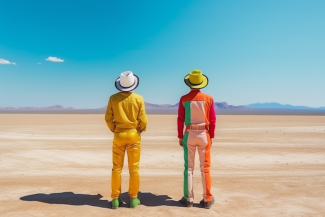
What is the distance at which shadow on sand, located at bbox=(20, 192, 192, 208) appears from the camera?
19.3ft

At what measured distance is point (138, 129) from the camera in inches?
226

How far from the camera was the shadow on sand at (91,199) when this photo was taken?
5.87 m

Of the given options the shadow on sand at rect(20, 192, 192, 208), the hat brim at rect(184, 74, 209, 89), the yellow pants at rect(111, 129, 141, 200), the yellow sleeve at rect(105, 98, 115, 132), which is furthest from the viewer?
the shadow on sand at rect(20, 192, 192, 208)

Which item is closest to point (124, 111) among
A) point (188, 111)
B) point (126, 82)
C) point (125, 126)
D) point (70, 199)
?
point (125, 126)

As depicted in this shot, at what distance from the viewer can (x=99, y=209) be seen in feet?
18.2

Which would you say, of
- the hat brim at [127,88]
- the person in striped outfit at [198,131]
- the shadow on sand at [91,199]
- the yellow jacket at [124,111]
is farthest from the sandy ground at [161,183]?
the hat brim at [127,88]

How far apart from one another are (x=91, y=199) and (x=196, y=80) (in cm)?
323

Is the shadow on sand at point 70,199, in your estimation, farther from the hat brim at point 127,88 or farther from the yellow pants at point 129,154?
the hat brim at point 127,88

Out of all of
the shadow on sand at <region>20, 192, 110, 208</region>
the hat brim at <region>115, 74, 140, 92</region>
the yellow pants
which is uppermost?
the hat brim at <region>115, 74, 140, 92</region>

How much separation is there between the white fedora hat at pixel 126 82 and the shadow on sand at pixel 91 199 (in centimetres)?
225

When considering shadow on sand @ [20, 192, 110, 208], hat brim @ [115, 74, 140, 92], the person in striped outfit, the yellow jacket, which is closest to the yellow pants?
the yellow jacket

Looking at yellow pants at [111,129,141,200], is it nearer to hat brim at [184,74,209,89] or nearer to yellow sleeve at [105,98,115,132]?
yellow sleeve at [105,98,115,132]

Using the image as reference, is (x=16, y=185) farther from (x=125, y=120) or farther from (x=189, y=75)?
(x=189, y=75)

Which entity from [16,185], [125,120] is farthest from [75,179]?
[125,120]
